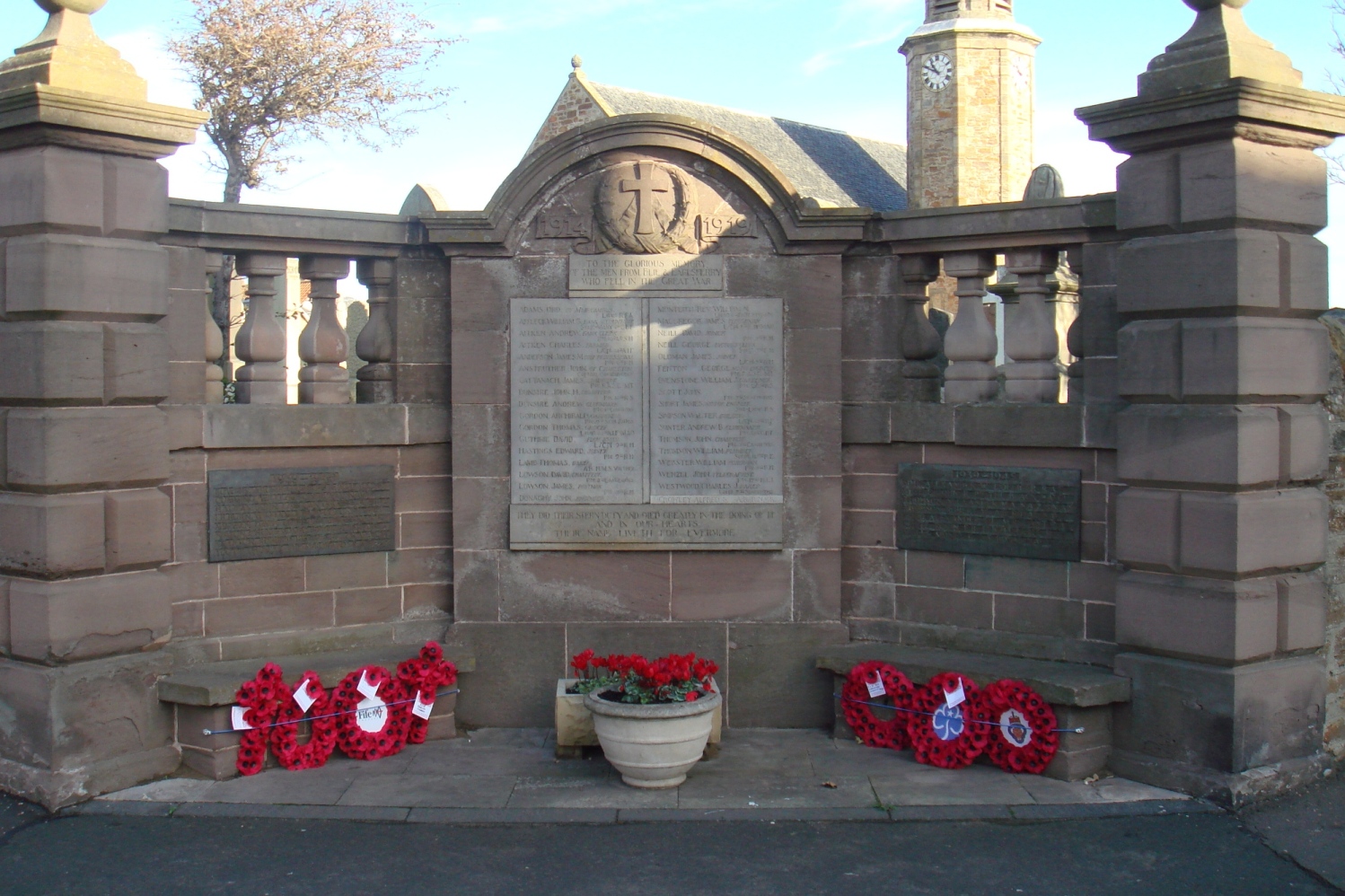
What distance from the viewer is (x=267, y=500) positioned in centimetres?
671

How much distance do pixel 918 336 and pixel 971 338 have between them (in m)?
0.33

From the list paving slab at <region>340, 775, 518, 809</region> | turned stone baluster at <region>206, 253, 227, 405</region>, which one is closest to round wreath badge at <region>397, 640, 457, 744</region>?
paving slab at <region>340, 775, 518, 809</region>

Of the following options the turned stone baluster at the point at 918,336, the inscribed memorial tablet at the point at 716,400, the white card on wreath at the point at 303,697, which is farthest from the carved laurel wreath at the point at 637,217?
the white card on wreath at the point at 303,697

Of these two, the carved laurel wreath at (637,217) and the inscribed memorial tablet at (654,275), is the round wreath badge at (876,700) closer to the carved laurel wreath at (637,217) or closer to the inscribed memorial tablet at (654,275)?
the inscribed memorial tablet at (654,275)

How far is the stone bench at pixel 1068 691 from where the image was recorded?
19.5ft

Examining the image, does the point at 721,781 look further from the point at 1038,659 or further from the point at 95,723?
the point at 95,723

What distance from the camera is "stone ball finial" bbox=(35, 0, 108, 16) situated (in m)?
6.12

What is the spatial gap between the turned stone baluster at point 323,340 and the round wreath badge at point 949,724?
143 inches

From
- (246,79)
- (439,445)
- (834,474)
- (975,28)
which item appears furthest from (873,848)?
(975,28)

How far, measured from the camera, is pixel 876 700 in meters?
6.55

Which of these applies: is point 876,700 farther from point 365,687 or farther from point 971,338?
point 365,687

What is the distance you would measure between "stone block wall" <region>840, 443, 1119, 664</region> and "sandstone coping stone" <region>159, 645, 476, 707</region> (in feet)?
7.60

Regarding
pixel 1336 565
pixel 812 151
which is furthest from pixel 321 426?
pixel 812 151

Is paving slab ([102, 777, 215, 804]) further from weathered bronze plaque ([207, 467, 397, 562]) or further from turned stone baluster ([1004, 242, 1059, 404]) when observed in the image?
turned stone baluster ([1004, 242, 1059, 404])
